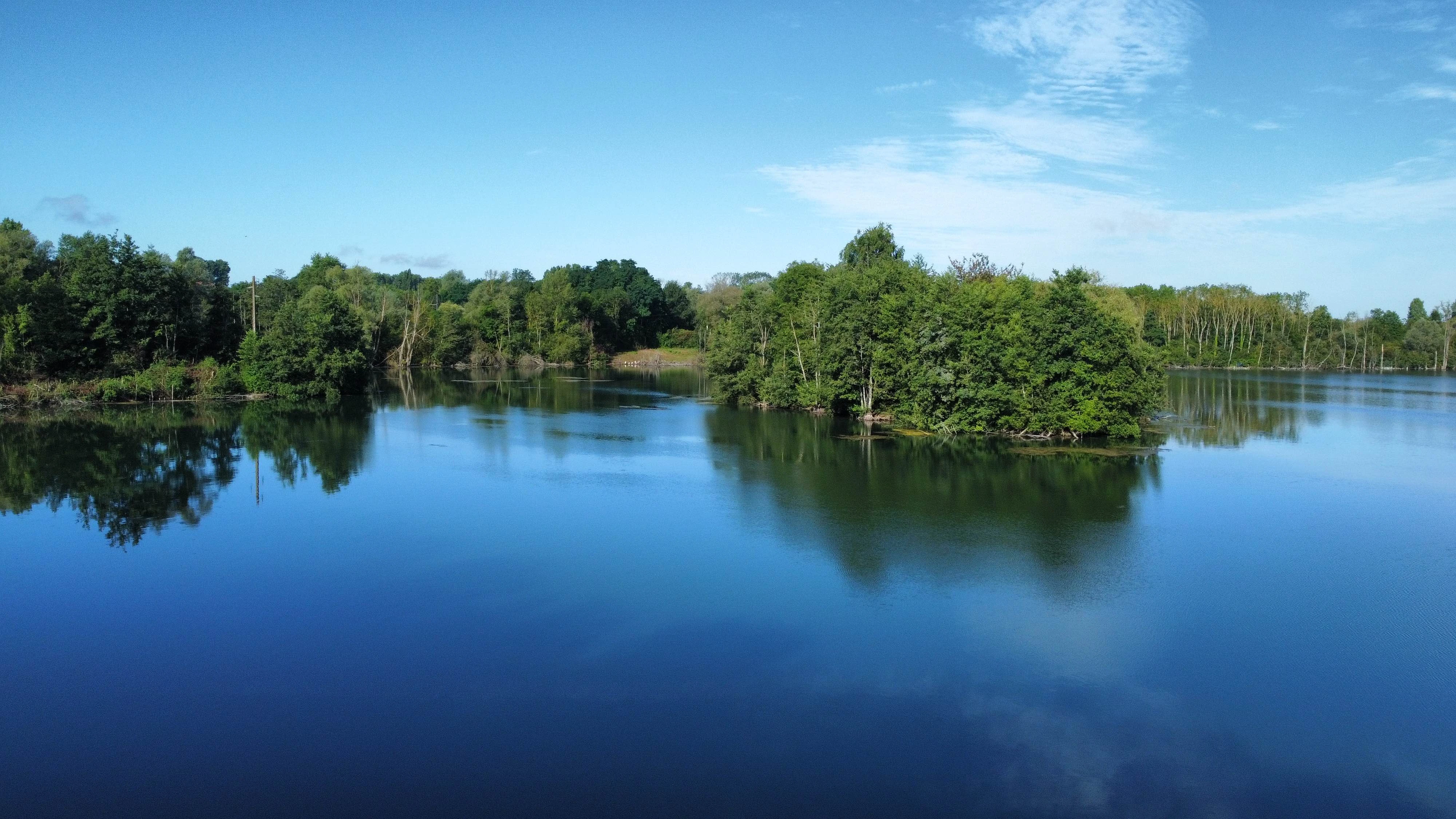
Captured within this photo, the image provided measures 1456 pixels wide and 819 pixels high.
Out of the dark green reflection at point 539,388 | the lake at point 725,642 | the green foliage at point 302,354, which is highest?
the green foliage at point 302,354

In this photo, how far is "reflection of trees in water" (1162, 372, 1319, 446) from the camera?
36.3m

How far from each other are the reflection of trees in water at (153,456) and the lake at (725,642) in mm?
253

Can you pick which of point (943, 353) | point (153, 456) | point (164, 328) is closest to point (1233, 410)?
point (943, 353)

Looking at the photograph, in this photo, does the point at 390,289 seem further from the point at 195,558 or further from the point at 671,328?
the point at 195,558

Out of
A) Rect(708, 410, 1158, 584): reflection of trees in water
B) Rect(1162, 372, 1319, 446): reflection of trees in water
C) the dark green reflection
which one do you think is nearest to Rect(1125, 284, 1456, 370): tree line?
Rect(1162, 372, 1319, 446): reflection of trees in water

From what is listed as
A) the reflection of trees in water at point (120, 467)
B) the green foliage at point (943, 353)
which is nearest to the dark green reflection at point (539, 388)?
the green foliage at point (943, 353)

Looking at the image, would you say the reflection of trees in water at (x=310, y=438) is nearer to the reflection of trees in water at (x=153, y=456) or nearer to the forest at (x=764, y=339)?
the reflection of trees in water at (x=153, y=456)

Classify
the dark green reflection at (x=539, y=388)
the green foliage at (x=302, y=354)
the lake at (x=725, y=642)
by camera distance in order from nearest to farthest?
the lake at (x=725, y=642) → the green foliage at (x=302, y=354) → the dark green reflection at (x=539, y=388)

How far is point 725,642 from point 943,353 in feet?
87.2

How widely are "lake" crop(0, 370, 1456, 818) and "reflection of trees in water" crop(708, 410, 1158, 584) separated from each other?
16cm

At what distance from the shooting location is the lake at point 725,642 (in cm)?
957

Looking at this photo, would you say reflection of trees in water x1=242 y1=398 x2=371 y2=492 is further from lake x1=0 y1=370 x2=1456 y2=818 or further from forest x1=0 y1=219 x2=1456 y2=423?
forest x1=0 y1=219 x2=1456 y2=423

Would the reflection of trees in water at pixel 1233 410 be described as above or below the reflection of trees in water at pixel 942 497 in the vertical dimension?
above

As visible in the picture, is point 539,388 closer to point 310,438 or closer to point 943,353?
point 310,438
